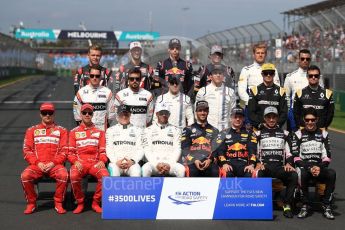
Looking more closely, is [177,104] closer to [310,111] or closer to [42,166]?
[310,111]

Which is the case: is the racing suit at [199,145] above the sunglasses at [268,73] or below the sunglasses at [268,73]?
below

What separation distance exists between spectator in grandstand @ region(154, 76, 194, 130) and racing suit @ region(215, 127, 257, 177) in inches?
28.9

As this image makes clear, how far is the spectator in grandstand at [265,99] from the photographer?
888 centimetres

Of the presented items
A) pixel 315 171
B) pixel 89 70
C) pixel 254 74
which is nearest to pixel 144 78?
pixel 89 70

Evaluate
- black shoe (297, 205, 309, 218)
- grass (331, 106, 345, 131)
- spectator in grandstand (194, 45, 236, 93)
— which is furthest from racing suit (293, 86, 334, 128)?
grass (331, 106, 345, 131)

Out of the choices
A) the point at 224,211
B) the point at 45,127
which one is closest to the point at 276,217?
the point at 224,211

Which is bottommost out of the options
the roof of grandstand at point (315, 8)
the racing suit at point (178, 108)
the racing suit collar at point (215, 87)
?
the racing suit at point (178, 108)

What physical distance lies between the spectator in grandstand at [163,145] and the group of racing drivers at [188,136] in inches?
0.5

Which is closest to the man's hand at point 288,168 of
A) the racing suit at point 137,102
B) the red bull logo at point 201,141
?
the red bull logo at point 201,141

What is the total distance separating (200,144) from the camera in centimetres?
853

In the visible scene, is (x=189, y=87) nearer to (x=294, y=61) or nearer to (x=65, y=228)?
(x=65, y=228)

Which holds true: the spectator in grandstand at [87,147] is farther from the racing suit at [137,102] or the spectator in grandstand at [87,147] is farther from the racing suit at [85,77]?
the racing suit at [85,77]

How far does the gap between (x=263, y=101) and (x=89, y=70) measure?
2.60 metres

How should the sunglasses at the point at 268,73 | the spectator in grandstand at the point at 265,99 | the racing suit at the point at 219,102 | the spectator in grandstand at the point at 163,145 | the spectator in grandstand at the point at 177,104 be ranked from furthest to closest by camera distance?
the racing suit at the point at 219,102 → the spectator in grandstand at the point at 177,104 → the spectator in grandstand at the point at 265,99 → the sunglasses at the point at 268,73 → the spectator in grandstand at the point at 163,145
